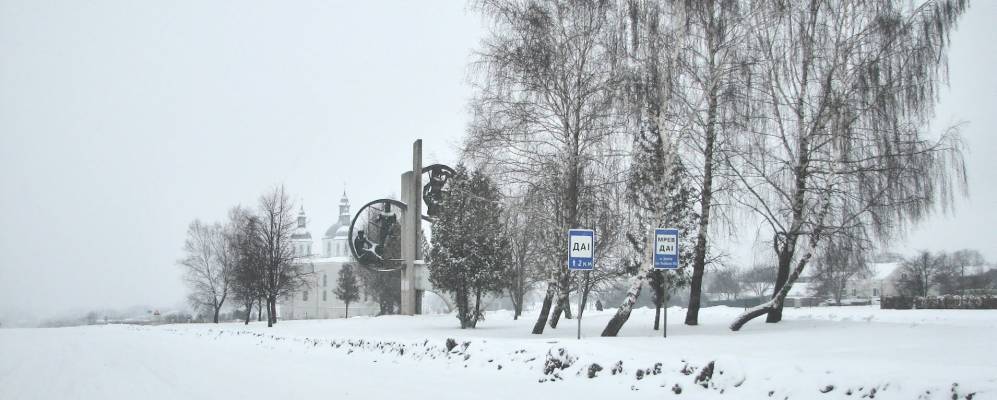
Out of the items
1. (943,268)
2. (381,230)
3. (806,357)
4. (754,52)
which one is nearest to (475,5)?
(754,52)

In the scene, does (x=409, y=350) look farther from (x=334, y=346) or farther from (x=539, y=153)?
(x=539, y=153)

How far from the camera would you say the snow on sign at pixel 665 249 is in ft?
54.6

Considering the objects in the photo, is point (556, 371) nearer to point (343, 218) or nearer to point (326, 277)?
point (326, 277)

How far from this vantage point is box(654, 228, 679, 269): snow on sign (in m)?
16.6

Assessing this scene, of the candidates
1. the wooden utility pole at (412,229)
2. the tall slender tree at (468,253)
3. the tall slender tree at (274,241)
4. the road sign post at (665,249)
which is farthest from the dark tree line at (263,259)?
the road sign post at (665,249)

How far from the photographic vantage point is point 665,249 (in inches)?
662

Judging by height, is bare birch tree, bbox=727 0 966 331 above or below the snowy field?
above

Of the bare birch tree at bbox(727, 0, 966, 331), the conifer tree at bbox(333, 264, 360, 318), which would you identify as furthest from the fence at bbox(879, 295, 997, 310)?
the conifer tree at bbox(333, 264, 360, 318)

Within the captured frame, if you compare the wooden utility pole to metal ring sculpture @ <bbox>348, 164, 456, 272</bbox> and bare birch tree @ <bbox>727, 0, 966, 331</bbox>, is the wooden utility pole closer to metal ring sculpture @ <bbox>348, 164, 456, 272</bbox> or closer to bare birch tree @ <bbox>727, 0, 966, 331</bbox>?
metal ring sculpture @ <bbox>348, 164, 456, 272</bbox>

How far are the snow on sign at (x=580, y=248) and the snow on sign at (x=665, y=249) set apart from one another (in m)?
1.52

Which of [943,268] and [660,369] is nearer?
[660,369]

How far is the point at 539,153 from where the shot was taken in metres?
21.8

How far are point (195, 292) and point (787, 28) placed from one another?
69357mm

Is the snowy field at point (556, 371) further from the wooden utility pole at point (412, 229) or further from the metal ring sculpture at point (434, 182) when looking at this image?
the metal ring sculpture at point (434, 182)
